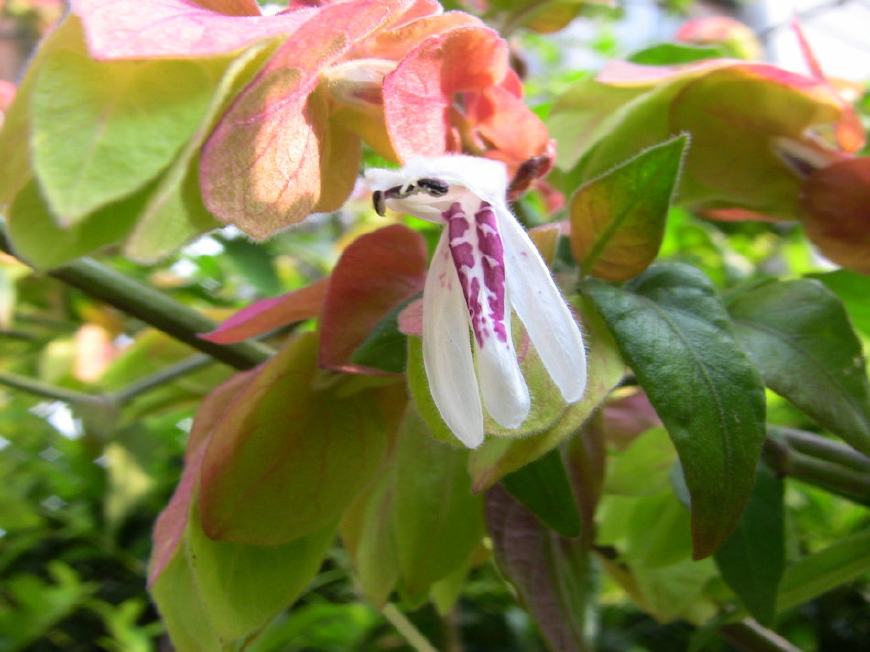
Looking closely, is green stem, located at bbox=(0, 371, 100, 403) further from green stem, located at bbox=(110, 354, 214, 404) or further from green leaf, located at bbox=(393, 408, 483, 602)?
green leaf, located at bbox=(393, 408, 483, 602)

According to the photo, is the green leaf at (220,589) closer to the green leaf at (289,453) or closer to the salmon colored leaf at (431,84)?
the green leaf at (289,453)

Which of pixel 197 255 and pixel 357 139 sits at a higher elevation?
pixel 357 139

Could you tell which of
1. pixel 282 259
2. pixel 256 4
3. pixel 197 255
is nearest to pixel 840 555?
pixel 256 4

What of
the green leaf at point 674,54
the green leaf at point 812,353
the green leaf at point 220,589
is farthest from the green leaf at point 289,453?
the green leaf at point 674,54

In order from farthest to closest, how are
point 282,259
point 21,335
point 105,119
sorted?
point 282,259
point 21,335
point 105,119

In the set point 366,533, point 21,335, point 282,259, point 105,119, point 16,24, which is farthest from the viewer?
point 16,24

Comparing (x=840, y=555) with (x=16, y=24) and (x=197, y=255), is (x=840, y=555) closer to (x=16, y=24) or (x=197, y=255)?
(x=197, y=255)

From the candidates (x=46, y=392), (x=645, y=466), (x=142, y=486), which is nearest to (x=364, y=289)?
(x=645, y=466)
